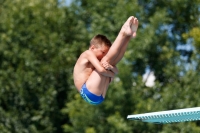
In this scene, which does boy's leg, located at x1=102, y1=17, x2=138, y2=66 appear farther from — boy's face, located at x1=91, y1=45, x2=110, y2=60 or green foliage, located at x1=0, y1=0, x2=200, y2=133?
green foliage, located at x1=0, y1=0, x2=200, y2=133

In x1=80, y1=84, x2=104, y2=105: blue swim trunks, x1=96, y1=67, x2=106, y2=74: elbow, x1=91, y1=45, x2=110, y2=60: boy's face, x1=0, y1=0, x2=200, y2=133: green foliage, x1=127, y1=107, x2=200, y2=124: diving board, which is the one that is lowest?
x1=127, y1=107, x2=200, y2=124: diving board

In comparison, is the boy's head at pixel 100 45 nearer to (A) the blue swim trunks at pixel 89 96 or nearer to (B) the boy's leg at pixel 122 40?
(B) the boy's leg at pixel 122 40

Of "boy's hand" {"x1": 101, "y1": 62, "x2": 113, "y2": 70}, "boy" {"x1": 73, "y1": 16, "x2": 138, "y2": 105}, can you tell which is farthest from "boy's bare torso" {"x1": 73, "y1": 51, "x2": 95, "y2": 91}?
"boy's hand" {"x1": 101, "y1": 62, "x2": 113, "y2": 70}

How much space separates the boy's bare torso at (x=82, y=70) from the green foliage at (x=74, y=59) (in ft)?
30.2

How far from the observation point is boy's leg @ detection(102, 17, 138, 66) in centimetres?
693

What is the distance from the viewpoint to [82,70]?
743cm

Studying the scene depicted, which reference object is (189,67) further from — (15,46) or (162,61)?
(15,46)

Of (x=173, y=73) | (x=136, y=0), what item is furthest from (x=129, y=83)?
(x=136, y=0)

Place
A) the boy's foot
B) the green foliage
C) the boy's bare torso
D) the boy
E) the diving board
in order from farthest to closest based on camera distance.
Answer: the green foliage
the boy's bare torso
the diving board
the boy
the boy's foot

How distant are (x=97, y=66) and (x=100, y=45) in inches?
10.7

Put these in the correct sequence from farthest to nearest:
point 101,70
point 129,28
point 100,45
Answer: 1. point 100,45
2. point 101,70
3. point 129,28

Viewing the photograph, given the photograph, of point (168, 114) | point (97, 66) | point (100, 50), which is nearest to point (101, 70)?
point (97, 66)

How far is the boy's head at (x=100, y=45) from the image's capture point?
7.32 metres

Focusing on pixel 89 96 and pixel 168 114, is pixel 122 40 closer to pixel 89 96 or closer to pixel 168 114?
pixel 89 96
